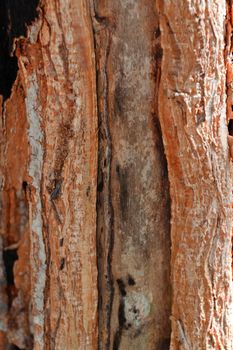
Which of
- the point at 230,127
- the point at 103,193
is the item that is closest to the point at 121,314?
the point at 103,193

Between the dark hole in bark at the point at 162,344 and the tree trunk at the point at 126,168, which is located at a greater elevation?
the tree trunk at the point at 126,168

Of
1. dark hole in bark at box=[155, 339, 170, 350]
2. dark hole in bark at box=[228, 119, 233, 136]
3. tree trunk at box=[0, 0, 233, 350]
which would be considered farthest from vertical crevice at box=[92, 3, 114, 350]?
dark hole in bark at box=[228, 119, 233, 136]

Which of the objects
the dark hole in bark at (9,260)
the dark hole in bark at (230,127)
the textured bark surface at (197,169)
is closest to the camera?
the textured bark surface at (197,169)

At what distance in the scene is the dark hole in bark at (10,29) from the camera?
120cm

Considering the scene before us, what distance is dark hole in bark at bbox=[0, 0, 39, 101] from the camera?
1203mm

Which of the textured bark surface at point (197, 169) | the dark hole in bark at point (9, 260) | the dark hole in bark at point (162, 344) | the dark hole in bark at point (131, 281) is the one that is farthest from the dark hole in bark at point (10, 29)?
the dark hole in bark at point (162, 344)

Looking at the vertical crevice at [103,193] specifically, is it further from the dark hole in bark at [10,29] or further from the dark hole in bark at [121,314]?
the dark hole in bark at [10,29]

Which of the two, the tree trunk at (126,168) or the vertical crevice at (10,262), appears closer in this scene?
the tree trunk at (126,168)

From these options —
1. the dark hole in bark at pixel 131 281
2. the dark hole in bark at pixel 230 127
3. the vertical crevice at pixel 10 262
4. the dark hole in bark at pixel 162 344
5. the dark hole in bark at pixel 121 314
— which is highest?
the dark hole in bark at pixel 230 127

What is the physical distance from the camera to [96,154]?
1.24 m

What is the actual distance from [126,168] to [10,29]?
38 centimetres

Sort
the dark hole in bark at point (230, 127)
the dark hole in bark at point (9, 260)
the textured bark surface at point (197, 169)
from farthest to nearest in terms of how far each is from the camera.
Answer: the dark hole in bark at point (9, 260)
the dark hole in bark at point (230, 127)
the textured bark surface at point (197, 169)

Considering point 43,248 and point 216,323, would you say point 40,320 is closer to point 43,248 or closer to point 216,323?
point 43,248

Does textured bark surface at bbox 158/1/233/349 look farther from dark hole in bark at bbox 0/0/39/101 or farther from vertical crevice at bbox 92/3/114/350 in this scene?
dark hole in bark at bbox 0/0/39/101
